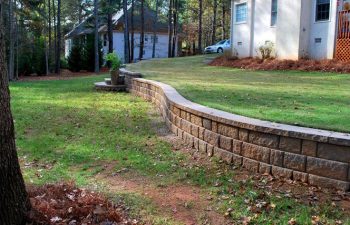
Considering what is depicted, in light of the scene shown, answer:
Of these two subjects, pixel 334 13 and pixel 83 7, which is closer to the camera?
pixel 334 13

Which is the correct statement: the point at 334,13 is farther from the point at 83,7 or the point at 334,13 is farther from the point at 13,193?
the point at 83,7

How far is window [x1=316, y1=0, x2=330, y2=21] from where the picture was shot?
1554 centimetres

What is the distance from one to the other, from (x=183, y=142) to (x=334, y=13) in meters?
11.6

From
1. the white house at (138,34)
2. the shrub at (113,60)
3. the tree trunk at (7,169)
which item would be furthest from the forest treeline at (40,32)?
the tree trunk at (7,169)

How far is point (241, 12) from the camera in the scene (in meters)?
20.8

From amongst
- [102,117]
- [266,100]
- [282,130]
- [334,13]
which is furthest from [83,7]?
[282,130]

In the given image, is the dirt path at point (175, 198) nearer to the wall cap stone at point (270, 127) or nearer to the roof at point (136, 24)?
the wall cap stone at point (270, 127)

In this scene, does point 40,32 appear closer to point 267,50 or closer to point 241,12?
point 241,12

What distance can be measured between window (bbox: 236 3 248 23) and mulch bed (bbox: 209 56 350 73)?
9.69 feet

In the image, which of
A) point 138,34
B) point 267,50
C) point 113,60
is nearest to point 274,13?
point 267,50

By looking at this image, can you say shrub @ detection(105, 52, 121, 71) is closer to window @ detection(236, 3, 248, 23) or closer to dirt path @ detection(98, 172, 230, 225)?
dirt path @ detection(98, 172, 230, 225)

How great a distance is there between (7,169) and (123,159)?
2.49m

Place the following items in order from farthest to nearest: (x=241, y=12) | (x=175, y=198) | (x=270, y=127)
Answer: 1. (x=241, y=12)
2. (x=270, y=127)
3. (x=175, y=198)

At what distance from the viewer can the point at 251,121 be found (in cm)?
469
